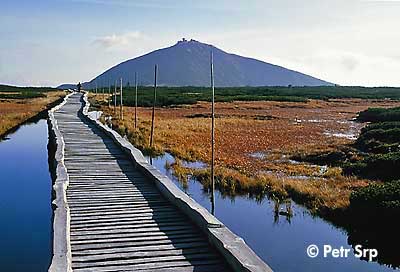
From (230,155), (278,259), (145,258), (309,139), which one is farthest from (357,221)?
(309,139)

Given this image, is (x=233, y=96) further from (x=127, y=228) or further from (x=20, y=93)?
(x=127, y=228)

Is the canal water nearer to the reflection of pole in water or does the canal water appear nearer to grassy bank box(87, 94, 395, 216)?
the reflection of pole in water

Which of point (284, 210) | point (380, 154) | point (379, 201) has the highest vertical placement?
point (380, 154)

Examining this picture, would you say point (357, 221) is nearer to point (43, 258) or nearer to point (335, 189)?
point (335, 189)

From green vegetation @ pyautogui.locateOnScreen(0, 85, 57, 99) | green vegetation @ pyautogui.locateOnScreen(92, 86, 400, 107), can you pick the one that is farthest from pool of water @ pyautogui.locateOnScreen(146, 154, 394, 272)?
green vegetation @ pyautogui.locateOnScreen(0, 85, 57, 99)

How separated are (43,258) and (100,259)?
3409mm

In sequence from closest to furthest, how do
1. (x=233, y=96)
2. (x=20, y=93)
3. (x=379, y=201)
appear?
(x=379, y=201) → (x=233, y=96) → (x=20, y=93)

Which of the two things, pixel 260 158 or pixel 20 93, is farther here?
pixel 20 93

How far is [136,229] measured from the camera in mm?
8656

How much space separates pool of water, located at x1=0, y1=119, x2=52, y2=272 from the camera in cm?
1019

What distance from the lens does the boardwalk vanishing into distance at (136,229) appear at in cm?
705

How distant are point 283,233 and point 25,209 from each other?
22.1ft

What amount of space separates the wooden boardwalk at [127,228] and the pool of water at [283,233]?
2097mm

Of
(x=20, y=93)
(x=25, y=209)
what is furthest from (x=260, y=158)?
(x=20, y=93)
